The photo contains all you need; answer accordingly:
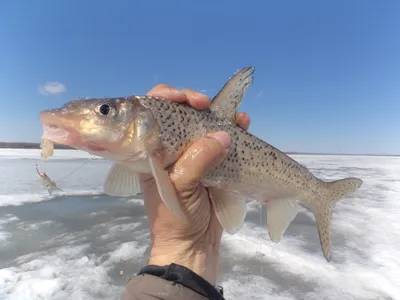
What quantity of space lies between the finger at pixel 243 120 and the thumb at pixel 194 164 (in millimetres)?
628

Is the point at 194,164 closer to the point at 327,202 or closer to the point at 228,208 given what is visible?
the point at 228,208

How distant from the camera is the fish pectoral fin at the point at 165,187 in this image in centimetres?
200

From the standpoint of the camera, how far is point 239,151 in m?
2.65

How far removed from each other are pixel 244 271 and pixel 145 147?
10.6 ft

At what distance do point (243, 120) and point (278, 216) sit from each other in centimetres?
96

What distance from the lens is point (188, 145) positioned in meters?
2.33

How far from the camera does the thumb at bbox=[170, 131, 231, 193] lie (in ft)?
7.12

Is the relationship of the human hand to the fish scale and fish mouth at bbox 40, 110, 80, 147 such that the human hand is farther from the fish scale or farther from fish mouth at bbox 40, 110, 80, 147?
fish mouth at bbox 40, 110, 80, 147

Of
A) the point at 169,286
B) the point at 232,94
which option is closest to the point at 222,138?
the point at 232,94

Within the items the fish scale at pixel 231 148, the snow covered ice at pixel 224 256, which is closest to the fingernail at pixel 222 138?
the fish scale at pixel 231 148

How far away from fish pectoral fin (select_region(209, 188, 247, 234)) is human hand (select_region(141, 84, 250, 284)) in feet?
0.26

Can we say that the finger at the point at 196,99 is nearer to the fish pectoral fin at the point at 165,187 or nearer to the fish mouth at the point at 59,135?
the fish pectoral fin at the point at 165,187

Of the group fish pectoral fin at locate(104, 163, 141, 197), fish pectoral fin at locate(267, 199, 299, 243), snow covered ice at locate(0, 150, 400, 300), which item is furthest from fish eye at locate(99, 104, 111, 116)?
snow covered ice at locate(0, 150, 400, 300)

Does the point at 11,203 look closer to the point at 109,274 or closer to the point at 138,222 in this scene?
the point at 138,222
